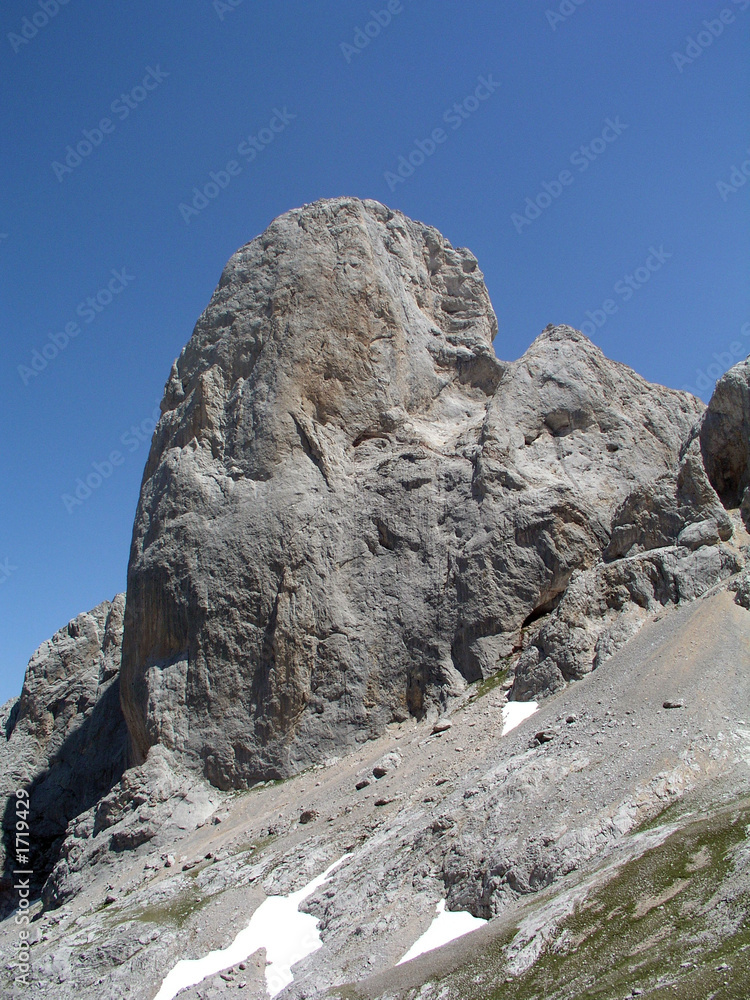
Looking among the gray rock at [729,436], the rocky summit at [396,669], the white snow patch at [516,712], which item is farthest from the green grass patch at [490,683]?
the gray rock at [729,436]

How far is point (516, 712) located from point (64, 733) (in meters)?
25.9

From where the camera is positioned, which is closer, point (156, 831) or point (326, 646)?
point (156, 831)

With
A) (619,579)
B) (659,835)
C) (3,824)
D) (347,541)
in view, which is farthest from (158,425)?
(659,835)

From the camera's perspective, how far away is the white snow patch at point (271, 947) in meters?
15.4

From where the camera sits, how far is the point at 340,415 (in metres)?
31.7

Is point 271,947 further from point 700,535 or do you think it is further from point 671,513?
point 671,513

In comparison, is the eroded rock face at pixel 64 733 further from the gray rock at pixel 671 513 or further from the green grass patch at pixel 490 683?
the gray rock at pixel 671 513

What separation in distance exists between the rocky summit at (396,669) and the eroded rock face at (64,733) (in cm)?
17

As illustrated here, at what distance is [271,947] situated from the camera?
16.0 m

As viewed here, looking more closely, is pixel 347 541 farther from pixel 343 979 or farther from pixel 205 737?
pixel 343 979

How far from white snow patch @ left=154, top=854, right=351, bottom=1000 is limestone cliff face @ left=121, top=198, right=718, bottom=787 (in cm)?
786

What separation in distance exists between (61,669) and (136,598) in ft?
50.0

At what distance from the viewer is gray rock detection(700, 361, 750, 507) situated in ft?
76.7

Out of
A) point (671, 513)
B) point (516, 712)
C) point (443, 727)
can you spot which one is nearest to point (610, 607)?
point (671, 513)
